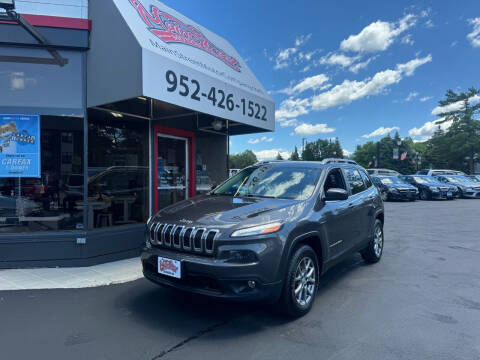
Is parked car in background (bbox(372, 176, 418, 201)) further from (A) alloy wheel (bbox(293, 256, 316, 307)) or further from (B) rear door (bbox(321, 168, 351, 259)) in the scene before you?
(A) alloy wheel (bbox(293, 256, 316, 307))

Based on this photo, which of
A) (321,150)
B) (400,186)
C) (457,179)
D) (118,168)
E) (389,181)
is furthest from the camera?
(321,150)

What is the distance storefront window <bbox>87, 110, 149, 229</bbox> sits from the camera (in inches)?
257

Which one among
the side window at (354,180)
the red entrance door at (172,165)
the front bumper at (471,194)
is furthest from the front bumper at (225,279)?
the front bumper at (471,194)

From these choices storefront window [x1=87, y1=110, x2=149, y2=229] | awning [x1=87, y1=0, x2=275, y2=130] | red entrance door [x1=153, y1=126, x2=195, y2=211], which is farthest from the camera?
red entrance door [x1=153, y1=126, x2=195, y2=211]

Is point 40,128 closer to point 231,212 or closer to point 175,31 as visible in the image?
point 175,31

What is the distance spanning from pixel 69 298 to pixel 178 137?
194 inches

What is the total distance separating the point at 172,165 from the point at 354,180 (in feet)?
15.2

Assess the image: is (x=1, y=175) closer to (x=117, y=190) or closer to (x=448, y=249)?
(x=117, y=190)

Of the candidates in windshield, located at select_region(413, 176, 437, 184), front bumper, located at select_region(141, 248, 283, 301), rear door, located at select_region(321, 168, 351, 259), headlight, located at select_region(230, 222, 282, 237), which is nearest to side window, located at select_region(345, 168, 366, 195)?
rear door, located at select_region(321, 168, 351, 259)

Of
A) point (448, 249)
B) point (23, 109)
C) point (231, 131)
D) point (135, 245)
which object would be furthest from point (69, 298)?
point (448, 249)

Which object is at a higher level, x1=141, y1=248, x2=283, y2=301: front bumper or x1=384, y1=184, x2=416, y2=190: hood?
x1=384, y1=184, x2=416, y2=190: hood

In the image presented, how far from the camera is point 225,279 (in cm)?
291

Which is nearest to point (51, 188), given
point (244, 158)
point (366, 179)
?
point (366, 179)

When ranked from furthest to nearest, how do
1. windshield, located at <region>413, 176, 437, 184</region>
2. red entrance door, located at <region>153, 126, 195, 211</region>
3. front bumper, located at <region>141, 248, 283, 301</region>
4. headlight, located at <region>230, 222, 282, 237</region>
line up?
windshield, located at <region>413, 176, 437, 184</region> < red entrance door, located at <region>153, 126, 195, 211</region> < headlight, located at <region>230, 222, 282, 237</region> < front bumper, located at <region>141, 248, 283, 301</region>
